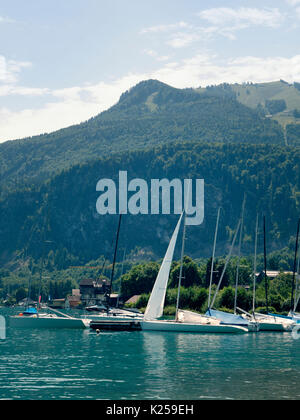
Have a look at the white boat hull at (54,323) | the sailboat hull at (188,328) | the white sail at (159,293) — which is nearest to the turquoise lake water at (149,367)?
the sailboat hull at (188,328)

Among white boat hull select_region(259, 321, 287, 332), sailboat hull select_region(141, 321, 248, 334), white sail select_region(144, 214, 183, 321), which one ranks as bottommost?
white boat hull select_region(259, 321, 287, 332)

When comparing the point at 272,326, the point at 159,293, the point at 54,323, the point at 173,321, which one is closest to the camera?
the point at 173,321

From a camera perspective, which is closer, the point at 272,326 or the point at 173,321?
the point at 173,321

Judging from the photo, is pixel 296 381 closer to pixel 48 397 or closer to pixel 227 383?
pixel 227 383

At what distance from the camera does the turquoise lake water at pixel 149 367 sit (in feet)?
130

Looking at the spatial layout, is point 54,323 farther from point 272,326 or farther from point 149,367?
point 149,367

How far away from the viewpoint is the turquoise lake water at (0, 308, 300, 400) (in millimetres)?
39750

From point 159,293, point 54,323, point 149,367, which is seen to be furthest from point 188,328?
point 149,367

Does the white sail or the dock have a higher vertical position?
the white sail

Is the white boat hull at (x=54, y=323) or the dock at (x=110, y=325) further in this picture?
the white boat hull at (x=54, y=323)

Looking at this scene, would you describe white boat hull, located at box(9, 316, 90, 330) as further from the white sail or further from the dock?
the white sail

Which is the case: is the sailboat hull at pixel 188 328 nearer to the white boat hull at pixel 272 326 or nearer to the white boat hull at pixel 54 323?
the white boat hull at pixel 272 326

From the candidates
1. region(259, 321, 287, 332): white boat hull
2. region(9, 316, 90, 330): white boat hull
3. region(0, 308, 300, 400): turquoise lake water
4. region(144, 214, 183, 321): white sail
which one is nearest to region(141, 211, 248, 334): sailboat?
region(144, 214, 183, 321): white sail

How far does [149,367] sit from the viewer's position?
169 feet
